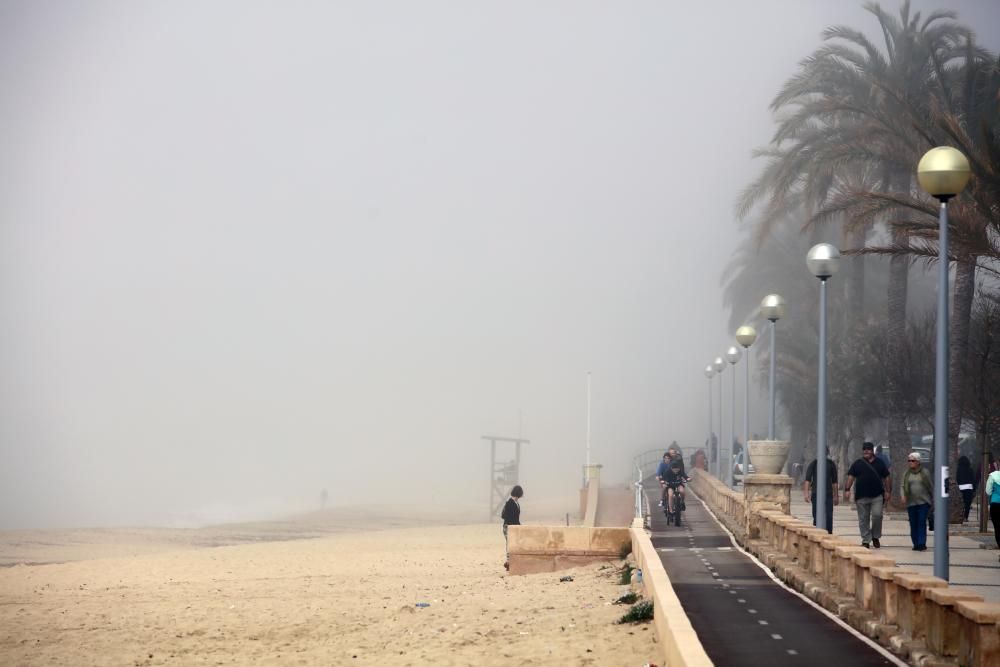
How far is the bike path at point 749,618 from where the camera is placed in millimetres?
11305

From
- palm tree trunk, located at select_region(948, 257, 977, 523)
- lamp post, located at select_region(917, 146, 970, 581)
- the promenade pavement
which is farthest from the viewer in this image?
palm tree trunk, located at select_region(948, 257, 977, 523)

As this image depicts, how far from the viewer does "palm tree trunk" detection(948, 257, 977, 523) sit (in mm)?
31453

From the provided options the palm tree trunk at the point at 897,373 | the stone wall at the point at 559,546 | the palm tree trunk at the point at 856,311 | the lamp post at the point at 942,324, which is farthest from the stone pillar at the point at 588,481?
the lamp post at the point at 942,324

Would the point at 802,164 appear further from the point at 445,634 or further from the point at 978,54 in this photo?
the point at 445,634

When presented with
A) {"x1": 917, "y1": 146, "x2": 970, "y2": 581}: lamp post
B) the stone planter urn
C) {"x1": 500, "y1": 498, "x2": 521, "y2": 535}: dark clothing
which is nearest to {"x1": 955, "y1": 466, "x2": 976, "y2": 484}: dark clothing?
the stone planter urn

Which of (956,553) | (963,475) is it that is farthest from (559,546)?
(963,475)

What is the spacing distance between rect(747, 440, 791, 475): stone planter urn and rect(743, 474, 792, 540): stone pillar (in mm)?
1074

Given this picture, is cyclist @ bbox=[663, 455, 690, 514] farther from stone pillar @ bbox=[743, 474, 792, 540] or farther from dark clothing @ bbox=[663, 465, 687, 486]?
stone pillar @ bbox=[743, 474, 792, 540]

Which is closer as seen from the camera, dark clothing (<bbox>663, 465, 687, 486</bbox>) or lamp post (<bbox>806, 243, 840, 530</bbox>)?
lamp post (<bbox>806, 243, 840, 530</bbox>)

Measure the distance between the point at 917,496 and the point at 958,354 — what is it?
11.6 meters

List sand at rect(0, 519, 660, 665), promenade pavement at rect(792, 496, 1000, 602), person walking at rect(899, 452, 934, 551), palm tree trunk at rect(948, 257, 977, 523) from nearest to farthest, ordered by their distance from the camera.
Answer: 1. sand at rect(0, 519, 660, 665)
2. promenade pavement at rect(792, 496, 1000, 602)
3. person walking at rect(899, 452, 934, 551)
4. palm tree trunk at rect(948, 257, 977, 523)

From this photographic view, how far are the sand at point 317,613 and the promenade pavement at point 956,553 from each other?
4270 millimetres

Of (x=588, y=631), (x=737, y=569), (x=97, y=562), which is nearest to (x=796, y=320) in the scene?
(x=97, y=562)

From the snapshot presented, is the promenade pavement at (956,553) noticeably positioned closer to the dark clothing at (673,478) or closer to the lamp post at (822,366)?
the lamp post at (822,366)
